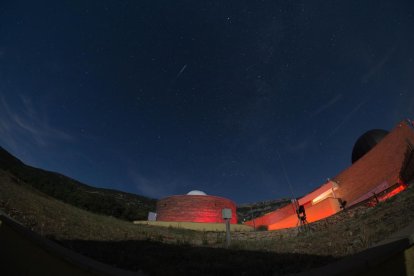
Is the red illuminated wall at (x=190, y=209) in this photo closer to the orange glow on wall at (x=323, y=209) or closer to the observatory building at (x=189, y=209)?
the observatory building at (x=189, y=209)

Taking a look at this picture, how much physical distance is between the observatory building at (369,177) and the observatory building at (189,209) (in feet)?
27.2

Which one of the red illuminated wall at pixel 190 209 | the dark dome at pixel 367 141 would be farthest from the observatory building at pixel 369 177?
the red illuminated wall at pixel 190 209

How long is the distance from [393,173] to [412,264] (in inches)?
717

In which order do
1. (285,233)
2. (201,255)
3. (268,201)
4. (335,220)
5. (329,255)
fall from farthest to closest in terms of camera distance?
(268,201) → (285,233) → (335,220) → (201,255) → (329,255)

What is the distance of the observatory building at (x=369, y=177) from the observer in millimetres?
16297

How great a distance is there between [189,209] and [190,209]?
13 centimetres

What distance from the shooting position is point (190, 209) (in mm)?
30016

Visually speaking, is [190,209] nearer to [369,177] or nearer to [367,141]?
[369,177]

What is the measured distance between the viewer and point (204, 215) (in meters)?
30.0

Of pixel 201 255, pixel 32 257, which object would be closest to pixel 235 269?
pixel 201 255

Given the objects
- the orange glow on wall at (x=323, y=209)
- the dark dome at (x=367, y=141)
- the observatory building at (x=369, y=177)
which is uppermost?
the dark dome at (x=367, y=141)

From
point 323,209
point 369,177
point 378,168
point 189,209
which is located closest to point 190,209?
point 189,209

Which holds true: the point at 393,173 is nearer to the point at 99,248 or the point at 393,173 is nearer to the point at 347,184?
the point at 347,184

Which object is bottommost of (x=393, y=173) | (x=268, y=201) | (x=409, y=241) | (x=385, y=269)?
(x=385, y=269)
